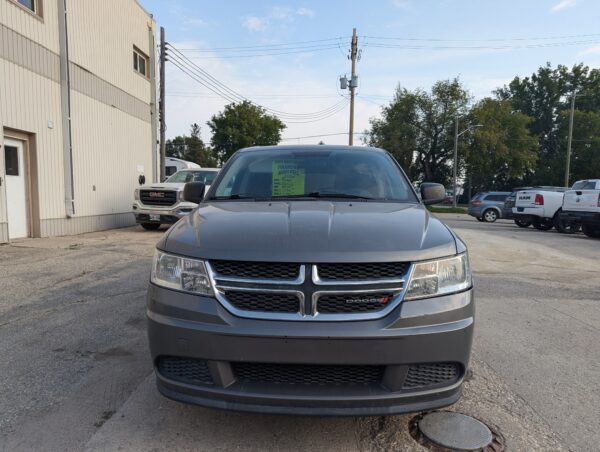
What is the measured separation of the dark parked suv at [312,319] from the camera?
6.55ft

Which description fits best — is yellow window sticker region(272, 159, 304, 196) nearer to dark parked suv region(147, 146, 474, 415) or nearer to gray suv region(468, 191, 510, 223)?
dark parked suv region(147, 146, 474, 415)

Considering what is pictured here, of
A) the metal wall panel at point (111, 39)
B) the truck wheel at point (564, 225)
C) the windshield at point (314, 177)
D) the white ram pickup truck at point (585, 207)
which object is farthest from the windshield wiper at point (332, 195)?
the truck wheel at point (564, 225)

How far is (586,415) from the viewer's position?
2.69m

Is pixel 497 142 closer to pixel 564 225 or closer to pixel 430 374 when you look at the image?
pixel 564 225

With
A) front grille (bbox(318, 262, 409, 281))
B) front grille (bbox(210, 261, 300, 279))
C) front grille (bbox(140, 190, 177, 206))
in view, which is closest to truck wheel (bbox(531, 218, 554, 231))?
front grille (bbox(140, 190, 177, 206))

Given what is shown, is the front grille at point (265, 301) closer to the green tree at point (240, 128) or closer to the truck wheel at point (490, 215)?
the truck wheel at point (490, 215)

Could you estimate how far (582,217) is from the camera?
13625 millimetres

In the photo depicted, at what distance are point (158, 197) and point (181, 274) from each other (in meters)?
10.1

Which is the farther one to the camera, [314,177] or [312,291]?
[314,177]

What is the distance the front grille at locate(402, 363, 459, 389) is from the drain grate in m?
0.41

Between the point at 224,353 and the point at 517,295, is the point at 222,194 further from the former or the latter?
the point at 517,295

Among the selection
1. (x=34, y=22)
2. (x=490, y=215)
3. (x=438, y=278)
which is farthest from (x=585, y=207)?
(x=34, y=22)

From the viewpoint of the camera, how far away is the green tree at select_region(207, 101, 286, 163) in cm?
4138

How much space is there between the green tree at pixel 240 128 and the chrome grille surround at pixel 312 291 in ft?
130
